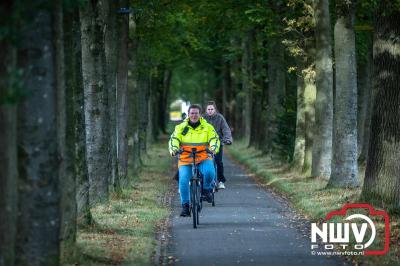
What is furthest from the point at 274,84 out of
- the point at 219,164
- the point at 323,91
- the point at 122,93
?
the point at 219,164

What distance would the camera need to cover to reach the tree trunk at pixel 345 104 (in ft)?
79.2

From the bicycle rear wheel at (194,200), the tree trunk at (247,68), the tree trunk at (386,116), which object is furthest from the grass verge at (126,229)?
the tree trunk at (247,68)

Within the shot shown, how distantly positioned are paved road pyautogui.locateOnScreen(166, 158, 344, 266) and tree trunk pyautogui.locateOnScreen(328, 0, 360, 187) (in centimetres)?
161

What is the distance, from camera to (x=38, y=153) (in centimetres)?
1040

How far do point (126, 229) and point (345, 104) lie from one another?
8934mm

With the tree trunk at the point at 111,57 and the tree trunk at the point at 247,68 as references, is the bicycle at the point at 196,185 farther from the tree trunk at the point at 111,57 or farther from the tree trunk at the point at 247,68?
the tree trunk at the point at 247,68

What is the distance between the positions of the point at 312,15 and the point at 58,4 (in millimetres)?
19332

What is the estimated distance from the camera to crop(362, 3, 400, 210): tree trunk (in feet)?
60.8

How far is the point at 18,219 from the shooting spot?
10531 mm

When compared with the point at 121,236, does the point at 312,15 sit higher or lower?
higher

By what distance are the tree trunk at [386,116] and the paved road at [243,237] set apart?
5.09 ft

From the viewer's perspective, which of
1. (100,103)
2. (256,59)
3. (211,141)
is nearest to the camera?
(211,141)

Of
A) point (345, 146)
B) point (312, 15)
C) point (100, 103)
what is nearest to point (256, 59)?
point (312, 15)

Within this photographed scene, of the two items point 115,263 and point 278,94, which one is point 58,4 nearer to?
point 115,263
